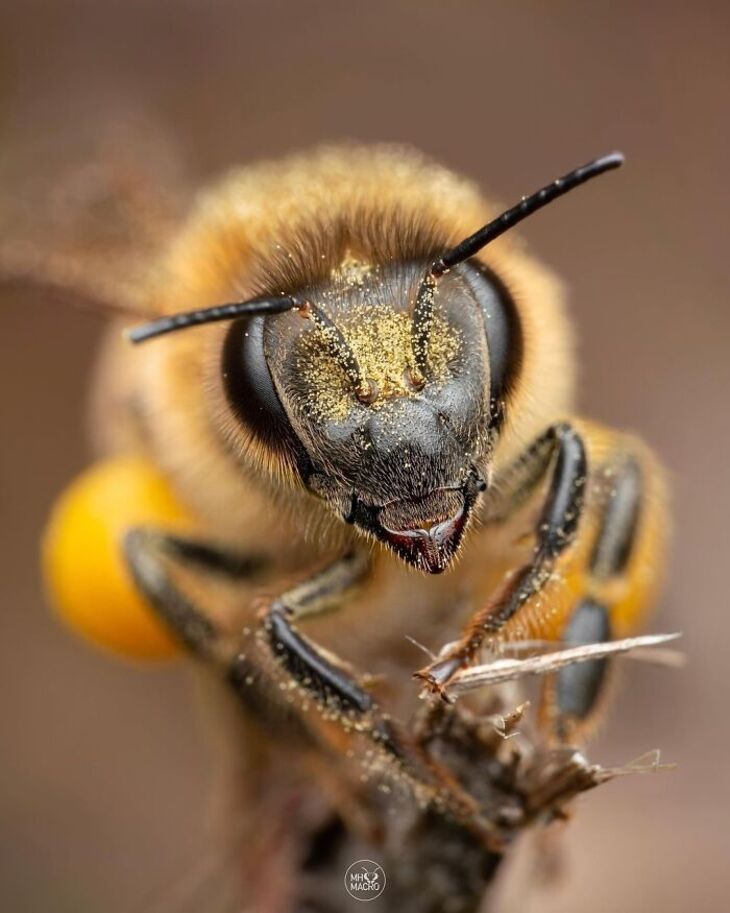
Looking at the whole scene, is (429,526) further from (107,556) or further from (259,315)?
(107,556)

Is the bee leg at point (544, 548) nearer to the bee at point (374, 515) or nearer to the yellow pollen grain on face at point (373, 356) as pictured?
the bee at point (374, 515)

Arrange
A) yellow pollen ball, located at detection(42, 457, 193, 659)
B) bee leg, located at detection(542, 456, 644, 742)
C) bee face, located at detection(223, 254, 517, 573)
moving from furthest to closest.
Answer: yellow pollen ball, located at detection(42, 457, 193, 659) → bee leg, located at detection(542, 456, 644, 742) → bee face, located at detection(223, 254, 517, 573)

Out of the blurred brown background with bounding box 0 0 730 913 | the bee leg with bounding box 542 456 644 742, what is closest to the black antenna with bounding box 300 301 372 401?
the bee leg with bounding box 542 456 644 742

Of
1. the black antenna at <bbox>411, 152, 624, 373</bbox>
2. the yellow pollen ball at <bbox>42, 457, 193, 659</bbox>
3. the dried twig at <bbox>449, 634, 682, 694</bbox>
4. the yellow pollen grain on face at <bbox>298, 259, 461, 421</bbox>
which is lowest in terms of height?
the yellow pollen ball at <bbox>42, 457, 193, 659</bbox>

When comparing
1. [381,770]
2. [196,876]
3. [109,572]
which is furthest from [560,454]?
[196,876]

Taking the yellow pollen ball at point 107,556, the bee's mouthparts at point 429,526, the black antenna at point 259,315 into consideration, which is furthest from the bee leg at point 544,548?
the yellow pollen ball at point 107,556

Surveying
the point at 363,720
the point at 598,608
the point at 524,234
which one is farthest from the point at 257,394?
the point at 524,234

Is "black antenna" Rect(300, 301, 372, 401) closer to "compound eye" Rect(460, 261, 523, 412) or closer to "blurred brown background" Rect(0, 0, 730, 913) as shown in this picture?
"compound eye" Rect(460, 261, 523, 412)
